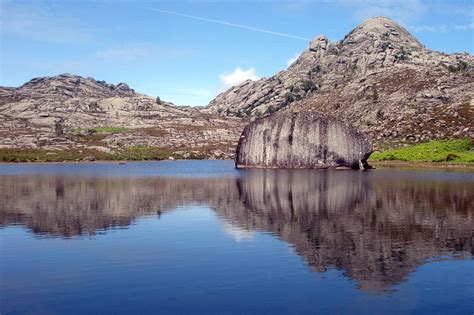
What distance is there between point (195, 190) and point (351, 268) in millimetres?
37499

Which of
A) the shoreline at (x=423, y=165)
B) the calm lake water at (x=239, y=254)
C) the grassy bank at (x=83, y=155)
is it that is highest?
the grassy bank at (x=83, y=155)

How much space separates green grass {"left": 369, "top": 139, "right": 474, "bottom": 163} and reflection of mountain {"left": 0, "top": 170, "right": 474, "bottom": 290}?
38114 millimetres

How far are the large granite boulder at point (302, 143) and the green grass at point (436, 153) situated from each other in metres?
16.3

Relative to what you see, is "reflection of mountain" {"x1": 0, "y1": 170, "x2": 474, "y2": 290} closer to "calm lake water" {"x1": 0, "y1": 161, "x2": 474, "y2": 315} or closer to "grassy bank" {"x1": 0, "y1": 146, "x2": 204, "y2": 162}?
"calm lake water" {"x1": 0, "y1": 161, "x2": 474, "y2": 315}

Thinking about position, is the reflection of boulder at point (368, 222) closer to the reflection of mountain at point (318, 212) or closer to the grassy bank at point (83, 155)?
the reflection of mountain at point (318, 212)

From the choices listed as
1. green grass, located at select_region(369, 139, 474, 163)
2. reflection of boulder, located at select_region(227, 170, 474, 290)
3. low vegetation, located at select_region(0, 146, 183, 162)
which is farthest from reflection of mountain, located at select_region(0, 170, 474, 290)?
low vegetation, located at select_region(0, 146, 183, 162)

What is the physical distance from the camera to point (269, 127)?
104 metres

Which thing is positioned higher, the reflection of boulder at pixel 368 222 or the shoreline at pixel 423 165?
the shoreline at pixel 423 165

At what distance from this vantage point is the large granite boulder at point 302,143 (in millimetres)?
96688

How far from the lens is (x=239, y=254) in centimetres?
2556

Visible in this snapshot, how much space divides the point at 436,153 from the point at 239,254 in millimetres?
90935

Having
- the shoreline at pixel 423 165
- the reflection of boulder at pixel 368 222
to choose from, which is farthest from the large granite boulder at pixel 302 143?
the reflection of boulder at pixel 368 222

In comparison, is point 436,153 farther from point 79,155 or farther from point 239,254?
point 79,155

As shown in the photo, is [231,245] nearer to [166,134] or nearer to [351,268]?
[351,268]
